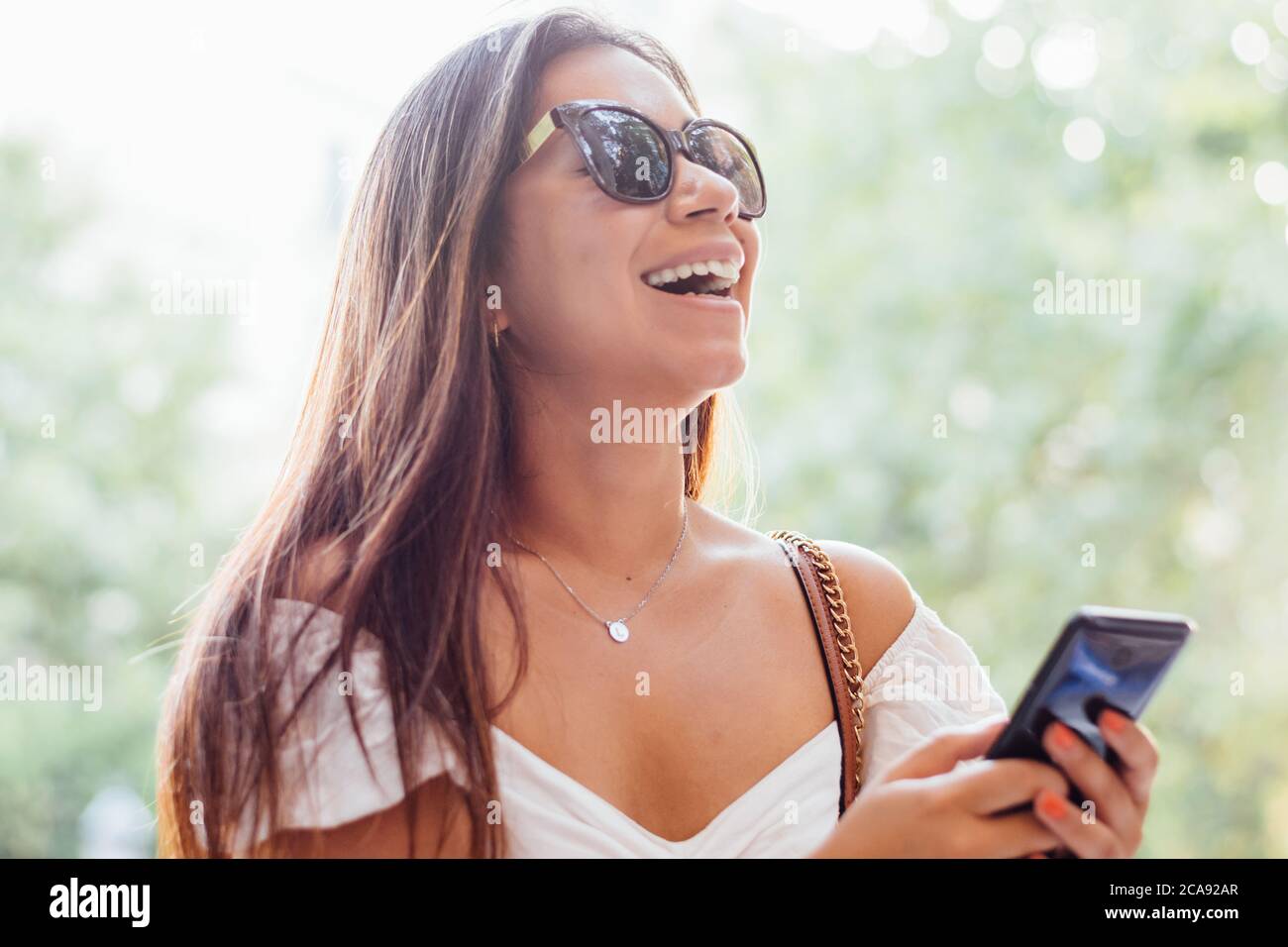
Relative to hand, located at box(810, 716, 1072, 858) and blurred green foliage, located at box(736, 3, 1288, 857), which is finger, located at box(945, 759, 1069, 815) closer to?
hand, located at box(810, 716, 1072, 858)

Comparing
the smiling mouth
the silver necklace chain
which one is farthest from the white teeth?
the silver necklace chain

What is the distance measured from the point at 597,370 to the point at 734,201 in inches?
12.7

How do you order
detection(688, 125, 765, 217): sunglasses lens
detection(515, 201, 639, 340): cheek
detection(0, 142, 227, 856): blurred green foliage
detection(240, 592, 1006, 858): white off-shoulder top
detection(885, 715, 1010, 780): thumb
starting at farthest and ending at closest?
detection(0, 142, 227, 856): blurred green foliage
detection(688, 125, 765, 217): sunglasses lens
detection(515, 201, 639, 340): cheek
detection(240, 592, 1006, 858): white off-shoulder top
detection(885, 715, 1010, 780): thumb

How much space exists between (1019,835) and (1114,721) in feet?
0.49

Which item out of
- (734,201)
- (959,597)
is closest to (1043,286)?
(959,597)

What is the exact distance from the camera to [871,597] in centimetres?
181

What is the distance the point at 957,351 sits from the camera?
6.07 meters

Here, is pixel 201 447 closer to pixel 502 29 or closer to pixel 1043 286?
pixel 1043 286

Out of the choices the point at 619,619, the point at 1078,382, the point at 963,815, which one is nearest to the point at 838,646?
the point at 619,619

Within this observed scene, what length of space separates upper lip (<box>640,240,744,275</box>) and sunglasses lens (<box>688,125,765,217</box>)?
0.14 meters

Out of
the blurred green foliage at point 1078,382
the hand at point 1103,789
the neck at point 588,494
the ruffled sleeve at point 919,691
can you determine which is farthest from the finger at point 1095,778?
the blurred green foliage at point 1078,382

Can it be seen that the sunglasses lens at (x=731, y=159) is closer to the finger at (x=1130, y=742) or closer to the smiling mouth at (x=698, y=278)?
the smiling mouth at (x=698, y=278)

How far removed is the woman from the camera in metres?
1.43
